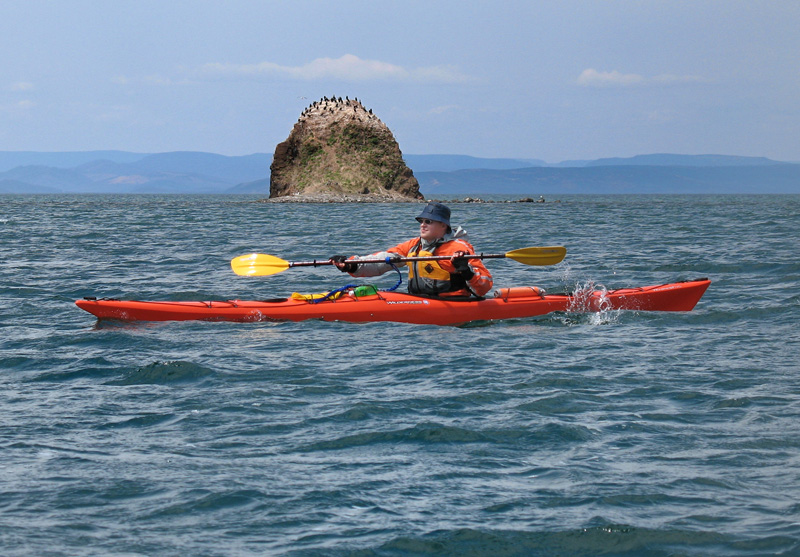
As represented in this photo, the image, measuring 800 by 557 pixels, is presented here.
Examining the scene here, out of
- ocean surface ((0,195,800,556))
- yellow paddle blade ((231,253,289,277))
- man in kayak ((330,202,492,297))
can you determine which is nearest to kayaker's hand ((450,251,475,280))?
man in kayak ((330,202,492,297))

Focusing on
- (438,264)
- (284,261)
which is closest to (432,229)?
(438,264)

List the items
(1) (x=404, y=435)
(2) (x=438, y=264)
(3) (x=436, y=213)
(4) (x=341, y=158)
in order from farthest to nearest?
(4) (x=341, y=158), (2) (x=438, y=264), (3) (x=436, y=213), (1) (x=404, y=435)

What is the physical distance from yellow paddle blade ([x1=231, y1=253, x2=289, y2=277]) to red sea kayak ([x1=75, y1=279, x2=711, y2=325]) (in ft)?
2.23

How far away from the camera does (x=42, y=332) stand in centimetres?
895

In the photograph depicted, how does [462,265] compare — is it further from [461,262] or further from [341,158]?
[341,158]

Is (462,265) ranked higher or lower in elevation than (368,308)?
higher

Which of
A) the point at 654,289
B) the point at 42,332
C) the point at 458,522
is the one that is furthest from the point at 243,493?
the point at 654,289

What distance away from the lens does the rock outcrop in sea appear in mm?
60000

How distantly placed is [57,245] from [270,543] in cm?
1789

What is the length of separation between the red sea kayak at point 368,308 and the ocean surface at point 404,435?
0.69 feet

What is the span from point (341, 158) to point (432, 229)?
52257 mm

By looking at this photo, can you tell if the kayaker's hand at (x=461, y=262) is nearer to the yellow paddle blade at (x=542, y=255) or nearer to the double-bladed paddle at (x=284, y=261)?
the double-bladed paddle at (x=284, y=261)

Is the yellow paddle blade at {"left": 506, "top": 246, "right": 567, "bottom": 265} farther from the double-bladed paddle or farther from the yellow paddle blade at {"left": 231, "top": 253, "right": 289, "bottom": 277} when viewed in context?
the yellow paddle blade at {"left": 231, "top": 253, "right": 289, "bottom": 277}

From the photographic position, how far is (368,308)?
9711mm
